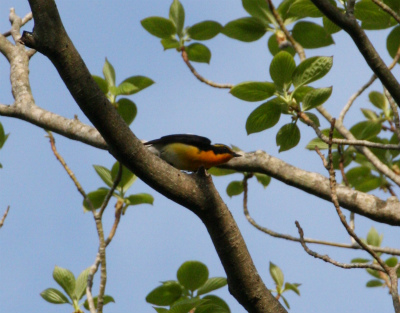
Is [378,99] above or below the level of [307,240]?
above

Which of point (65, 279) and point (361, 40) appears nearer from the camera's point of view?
point (361, 40)

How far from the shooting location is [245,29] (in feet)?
21.0

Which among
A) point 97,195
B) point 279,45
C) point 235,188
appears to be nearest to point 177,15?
point 279,45

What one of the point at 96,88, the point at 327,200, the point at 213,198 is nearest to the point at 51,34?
Result: the point at 96,88

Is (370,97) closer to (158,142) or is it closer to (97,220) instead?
(158,142)

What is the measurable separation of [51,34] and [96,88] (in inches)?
16.1

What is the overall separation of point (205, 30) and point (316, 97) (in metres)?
2.13

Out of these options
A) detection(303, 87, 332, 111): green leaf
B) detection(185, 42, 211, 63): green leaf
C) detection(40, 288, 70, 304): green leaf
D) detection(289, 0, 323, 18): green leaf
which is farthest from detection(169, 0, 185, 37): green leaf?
detection(40, 288, 70, 304): green leaf

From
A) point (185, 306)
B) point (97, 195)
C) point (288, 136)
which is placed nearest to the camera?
point (185, 306)

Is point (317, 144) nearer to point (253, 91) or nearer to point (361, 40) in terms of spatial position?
point (253, 91)

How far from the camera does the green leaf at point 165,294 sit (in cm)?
515

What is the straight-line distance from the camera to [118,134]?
11.4 feet

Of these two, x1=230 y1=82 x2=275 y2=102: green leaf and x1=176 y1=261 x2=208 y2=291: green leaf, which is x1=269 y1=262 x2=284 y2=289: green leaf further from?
x1=230 y1=82 x2=275 y2=102: green leaf

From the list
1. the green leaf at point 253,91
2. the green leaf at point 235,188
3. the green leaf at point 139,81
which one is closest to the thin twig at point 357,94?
the green leaf at point 253,91
